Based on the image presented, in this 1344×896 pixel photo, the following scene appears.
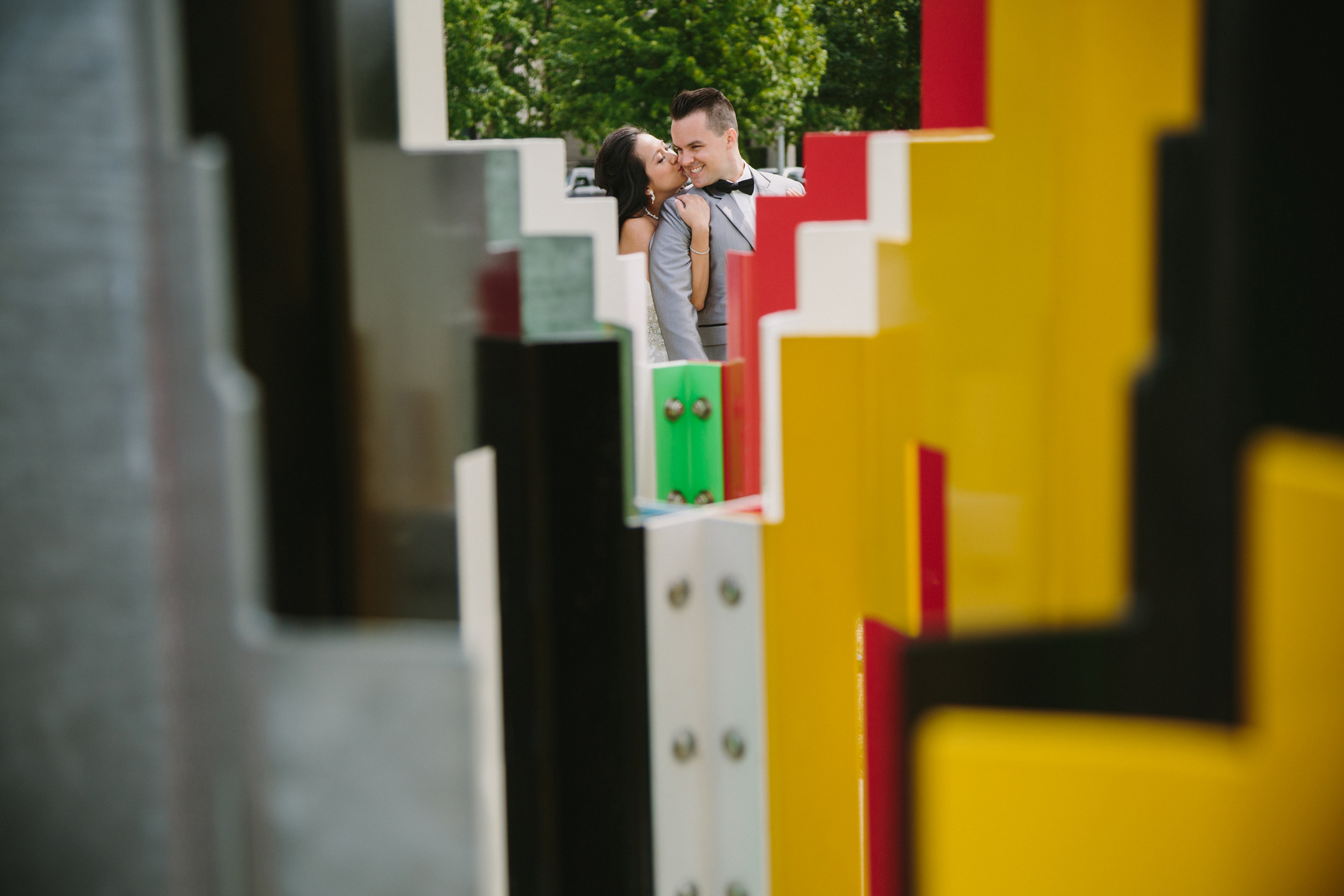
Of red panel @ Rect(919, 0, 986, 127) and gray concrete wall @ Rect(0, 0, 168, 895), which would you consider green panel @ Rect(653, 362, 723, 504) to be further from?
gray concrete wall @ Rect(0, 0, 168, 895)

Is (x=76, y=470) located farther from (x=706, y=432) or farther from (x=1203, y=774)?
(x=706, y=432)

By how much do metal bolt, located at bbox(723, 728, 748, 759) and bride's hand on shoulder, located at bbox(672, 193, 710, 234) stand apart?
3.20 metres

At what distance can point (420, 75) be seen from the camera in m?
1.19

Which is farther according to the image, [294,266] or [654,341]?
[654,341]

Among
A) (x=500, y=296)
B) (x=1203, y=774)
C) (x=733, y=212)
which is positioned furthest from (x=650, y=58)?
(x=1203, y=774)

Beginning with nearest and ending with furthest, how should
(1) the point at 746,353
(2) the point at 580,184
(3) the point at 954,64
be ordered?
(3) the point at 954,64, (1) the point at 746,353, (2) the point at 580,184

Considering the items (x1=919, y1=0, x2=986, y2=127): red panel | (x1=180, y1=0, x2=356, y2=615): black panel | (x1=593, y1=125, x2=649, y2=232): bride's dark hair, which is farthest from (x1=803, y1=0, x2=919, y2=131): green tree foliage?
(x1=180, y1=0, x2=356, y2=615): black panel

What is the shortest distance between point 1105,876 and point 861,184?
7.35ft

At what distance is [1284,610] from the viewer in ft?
2.23

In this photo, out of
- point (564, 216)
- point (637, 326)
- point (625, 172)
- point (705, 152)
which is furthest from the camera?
point (625, 172)

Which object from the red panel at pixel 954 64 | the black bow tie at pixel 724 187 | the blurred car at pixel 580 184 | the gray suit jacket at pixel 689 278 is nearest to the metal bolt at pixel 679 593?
the red panel at pixel 954 64

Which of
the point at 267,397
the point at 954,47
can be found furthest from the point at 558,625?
the point at 954,47

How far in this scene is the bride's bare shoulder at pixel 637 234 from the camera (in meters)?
4.68

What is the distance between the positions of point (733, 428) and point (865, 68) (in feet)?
70.1
